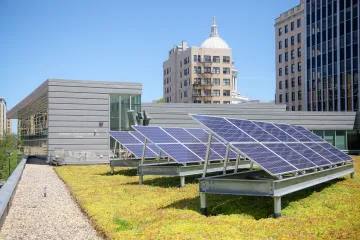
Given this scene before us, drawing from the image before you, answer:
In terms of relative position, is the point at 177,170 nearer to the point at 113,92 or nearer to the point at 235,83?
the point at 113,92

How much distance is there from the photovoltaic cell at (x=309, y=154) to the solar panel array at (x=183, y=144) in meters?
5.24

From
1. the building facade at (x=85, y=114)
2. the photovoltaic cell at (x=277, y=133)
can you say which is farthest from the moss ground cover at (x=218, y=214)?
the building facade at (x=85, y=114)

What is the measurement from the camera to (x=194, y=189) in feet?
62.7

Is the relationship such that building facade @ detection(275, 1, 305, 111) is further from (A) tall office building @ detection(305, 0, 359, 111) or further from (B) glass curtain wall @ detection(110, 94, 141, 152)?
(B) glass curtain wall @ detection(110, 94, 141, 152)

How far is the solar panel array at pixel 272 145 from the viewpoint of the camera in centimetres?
1334

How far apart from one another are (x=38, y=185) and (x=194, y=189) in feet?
30.5

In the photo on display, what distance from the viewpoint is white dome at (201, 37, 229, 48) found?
150875mm

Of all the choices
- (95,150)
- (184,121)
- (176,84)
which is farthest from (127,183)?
(176,84)

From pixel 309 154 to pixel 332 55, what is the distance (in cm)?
6147

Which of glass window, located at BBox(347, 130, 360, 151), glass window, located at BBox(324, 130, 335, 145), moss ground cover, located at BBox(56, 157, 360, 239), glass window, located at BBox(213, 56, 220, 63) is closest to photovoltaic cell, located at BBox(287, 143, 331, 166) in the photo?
moss ground cover, located at BBox(56, 157, 360, 239)

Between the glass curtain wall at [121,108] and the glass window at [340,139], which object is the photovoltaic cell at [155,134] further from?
the glass window at [340,139]

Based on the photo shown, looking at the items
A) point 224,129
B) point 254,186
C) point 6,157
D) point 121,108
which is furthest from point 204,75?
point 254,186

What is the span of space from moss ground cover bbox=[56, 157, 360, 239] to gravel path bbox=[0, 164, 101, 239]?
0.47 meters

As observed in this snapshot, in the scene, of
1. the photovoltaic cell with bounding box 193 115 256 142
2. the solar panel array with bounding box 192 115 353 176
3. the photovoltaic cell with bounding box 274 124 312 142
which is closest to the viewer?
the solar panel array with bounding box 192 115 353 176
